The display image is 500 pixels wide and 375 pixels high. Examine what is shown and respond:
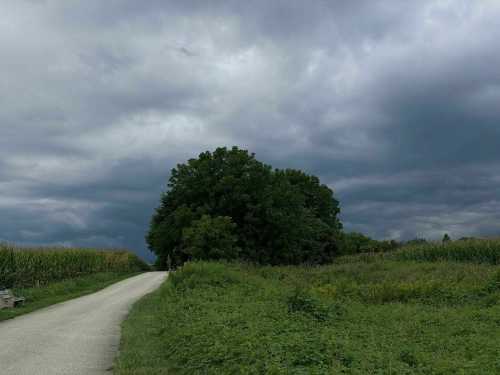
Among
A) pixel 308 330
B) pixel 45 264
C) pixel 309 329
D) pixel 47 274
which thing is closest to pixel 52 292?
pixel 47 274

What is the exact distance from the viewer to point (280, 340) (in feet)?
32.5

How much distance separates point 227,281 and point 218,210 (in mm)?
32416

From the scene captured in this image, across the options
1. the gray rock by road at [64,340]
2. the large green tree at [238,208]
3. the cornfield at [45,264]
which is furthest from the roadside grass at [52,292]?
the large green tree at [238,208]

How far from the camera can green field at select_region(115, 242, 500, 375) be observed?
347 inches

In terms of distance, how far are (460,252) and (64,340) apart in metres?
31.2

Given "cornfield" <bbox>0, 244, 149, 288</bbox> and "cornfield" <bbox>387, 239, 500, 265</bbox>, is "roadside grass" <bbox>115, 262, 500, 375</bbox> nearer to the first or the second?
"cornfield" <bbox>0, 244, 149, 288</bbox>

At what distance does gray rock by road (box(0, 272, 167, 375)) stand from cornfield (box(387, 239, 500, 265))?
25.1m

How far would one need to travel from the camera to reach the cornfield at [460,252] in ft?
119

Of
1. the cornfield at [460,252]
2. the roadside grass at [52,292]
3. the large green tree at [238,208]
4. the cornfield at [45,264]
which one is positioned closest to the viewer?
the roadside grass at [52,292]

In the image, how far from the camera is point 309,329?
11.9 m

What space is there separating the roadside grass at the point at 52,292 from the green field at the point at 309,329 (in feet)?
15.5

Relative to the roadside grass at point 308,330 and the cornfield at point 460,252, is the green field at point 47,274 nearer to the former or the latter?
the roadside grass at point 308,330

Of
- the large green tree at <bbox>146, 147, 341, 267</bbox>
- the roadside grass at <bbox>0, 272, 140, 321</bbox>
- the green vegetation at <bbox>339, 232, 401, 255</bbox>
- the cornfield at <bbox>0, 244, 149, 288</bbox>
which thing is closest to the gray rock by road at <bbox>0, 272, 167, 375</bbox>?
the roadside grass at <bbox>0, 272, 140, 321</bbox>

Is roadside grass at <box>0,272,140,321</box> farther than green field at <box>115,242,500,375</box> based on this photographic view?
Yes
